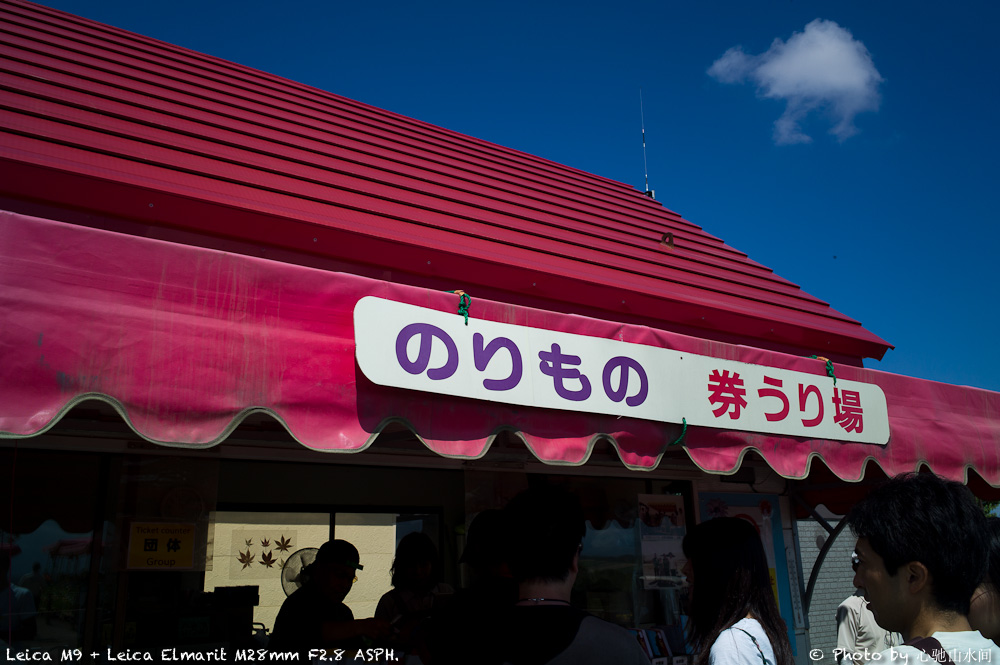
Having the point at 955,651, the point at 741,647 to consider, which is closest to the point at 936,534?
the point at 955,651

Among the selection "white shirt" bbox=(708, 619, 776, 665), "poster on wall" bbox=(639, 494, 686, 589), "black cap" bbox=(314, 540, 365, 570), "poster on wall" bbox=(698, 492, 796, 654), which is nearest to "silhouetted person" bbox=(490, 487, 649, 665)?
"white shirt" bbox=(708, 619, 776, 665)

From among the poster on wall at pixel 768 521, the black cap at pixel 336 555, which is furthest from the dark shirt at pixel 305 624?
the poster on wall at pixel 768 521

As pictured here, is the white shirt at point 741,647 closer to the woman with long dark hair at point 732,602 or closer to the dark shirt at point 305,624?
the woman with long dark hair at point 732,602

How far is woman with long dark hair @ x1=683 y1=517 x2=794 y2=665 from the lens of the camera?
8.26 feet

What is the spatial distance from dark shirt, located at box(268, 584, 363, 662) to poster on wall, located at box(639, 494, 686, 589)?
9.54 ft

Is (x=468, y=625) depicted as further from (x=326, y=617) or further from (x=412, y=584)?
(x=412, y=584)

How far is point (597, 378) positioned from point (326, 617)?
6.22 feet

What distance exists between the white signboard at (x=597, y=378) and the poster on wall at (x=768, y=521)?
6.35 ft

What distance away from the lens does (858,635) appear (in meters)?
5.10

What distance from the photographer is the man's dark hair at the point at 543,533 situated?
229 centimetres

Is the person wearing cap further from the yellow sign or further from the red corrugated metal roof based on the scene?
the red corrugated metal roof

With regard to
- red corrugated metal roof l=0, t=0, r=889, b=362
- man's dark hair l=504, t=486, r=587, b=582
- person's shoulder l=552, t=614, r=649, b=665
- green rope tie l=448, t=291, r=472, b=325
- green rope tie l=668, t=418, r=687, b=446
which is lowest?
person's shoulder l=552, t=614, r=649, b=665

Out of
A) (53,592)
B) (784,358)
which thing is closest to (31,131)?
(53,592)

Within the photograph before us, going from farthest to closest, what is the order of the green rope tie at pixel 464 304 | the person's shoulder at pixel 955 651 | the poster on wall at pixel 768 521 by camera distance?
1. the poster on wall at pixel 768 521
2. the green rope tie at pixel 464 304
3. the person's shoulder at pixel 955 651
